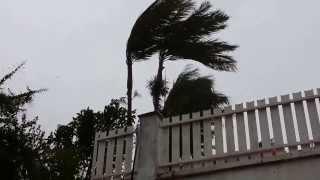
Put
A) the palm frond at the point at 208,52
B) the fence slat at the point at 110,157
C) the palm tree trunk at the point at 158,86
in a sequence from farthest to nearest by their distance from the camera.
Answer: the palm tree trunk at the point at 158,86 < the palm frond at the point at 208,52 < the fence slat at the point at 110,157

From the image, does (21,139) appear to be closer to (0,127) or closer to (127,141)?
(0,127)

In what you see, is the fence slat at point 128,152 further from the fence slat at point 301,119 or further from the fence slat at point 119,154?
the fence slat at point 301,119

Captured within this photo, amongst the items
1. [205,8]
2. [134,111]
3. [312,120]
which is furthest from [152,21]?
[312,120]

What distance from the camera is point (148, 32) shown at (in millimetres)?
9297

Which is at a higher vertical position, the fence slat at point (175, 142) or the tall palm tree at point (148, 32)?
the tall palm tree at point (148, 32)

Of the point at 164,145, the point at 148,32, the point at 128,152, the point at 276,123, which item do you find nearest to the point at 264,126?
the point at 276,123

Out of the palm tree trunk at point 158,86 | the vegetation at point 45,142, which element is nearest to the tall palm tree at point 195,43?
the palm tree trunk at point 158,86

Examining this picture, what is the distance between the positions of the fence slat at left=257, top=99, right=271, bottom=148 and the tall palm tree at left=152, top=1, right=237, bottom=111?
2847 mm

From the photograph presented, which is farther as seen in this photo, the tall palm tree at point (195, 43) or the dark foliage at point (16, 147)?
the tall palm tree at point (195, 43)

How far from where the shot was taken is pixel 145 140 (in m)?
7.00

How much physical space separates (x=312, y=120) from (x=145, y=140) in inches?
85.6

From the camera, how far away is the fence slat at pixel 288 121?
6111mm

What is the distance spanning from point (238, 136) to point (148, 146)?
122cm

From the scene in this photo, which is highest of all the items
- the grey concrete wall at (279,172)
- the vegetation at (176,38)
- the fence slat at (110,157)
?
the vegetation at (176,38)
